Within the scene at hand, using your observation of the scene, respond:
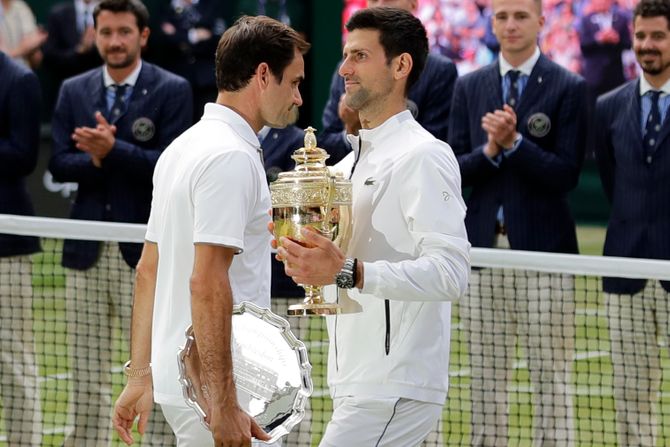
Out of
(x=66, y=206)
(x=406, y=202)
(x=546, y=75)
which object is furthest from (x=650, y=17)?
(x=66, y=206)

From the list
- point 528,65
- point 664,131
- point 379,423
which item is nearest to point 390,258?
point 379,423

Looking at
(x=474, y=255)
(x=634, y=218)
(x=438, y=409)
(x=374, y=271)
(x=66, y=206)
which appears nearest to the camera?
(x=374, y=271)

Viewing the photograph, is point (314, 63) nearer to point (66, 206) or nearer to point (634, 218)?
point (66, 206)

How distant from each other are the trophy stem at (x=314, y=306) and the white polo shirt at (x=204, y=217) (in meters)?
0.13

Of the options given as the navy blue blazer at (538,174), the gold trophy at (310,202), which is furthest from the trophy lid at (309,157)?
the navy blue blazer at (538,174)

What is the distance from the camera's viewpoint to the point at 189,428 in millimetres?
4879

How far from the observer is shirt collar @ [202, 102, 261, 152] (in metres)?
4.92

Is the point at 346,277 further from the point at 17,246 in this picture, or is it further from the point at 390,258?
the point at 17,246

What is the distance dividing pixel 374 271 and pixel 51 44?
12.8 m

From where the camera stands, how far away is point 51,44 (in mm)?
16828

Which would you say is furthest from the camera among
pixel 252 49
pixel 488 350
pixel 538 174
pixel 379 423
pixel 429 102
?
pixel 429 102

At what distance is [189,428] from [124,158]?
3.83 meters

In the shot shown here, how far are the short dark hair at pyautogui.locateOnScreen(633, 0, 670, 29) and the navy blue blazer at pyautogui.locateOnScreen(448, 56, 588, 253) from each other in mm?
550

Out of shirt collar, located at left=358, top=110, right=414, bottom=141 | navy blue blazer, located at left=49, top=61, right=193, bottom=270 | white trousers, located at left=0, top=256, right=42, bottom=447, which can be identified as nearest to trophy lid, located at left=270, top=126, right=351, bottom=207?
shirt collar, located at left=358, top=110, right=414, bottom=141
